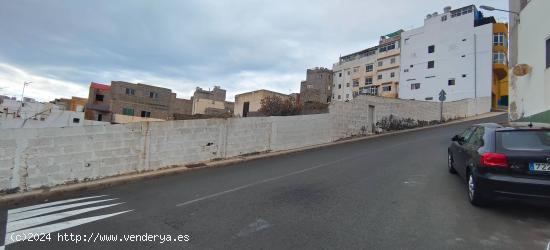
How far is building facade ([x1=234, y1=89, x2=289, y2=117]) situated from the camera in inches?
1344

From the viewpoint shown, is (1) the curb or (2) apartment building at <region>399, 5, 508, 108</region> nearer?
(1) the curb

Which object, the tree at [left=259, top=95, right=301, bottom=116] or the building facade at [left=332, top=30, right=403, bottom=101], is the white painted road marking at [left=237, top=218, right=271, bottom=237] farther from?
the building facade at [left=332, top=30, right=403, bottom=101]

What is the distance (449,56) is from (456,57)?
4.58ft

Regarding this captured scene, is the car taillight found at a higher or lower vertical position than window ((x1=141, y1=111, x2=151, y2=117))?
lower

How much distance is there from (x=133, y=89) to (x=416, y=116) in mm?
48657

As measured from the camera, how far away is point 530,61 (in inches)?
525

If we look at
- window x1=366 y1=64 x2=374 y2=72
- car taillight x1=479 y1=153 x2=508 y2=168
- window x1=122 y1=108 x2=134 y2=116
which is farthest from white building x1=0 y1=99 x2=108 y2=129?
window x1=366 y1=64 x2=374 y2=72

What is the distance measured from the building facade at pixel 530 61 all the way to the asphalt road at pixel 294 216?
641 cm

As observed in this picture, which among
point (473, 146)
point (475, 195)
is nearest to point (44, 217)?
point (475, 195)

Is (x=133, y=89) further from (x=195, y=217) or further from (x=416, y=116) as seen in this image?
(x=195, y=217)

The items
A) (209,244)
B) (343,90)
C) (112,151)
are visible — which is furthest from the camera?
(343,90)

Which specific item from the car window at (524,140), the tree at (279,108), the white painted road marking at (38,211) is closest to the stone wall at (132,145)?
the white painted road marking at (38,211)

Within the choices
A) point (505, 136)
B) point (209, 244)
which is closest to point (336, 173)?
point (505, 136)

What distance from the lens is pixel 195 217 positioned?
5820 mm
